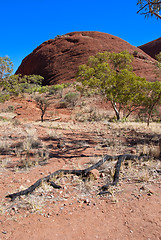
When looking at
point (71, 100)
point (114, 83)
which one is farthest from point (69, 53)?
point (114, 83)

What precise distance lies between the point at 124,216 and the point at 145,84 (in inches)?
470

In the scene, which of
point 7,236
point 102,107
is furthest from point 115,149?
point 102,107

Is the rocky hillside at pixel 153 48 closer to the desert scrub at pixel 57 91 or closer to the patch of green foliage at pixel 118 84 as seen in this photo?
the desert scrub at pixel 57 91

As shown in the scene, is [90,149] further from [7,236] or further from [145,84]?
[145,84]

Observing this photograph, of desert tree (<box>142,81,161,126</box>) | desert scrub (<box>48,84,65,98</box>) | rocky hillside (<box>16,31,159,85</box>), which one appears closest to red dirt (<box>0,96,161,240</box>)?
desert tree (<box>142,81,161,126</box>)

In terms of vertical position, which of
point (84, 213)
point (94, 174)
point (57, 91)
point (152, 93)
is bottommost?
point (84, 213)

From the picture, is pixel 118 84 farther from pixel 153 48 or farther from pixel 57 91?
pixel 153 48

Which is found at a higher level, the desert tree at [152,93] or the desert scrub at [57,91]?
the desert scrub at [57,91]

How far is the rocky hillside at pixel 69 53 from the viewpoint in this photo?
4075 centimetres

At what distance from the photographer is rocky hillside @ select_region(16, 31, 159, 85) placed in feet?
134

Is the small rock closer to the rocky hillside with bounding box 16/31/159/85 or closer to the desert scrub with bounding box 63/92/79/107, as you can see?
the desert scrub with bounding box 63/92/79/107

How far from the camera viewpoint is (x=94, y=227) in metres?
2.14

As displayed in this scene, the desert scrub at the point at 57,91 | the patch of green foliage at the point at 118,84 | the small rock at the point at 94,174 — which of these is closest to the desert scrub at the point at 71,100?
the desert scrub at the point at 57,91

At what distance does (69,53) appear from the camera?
44844 mm
